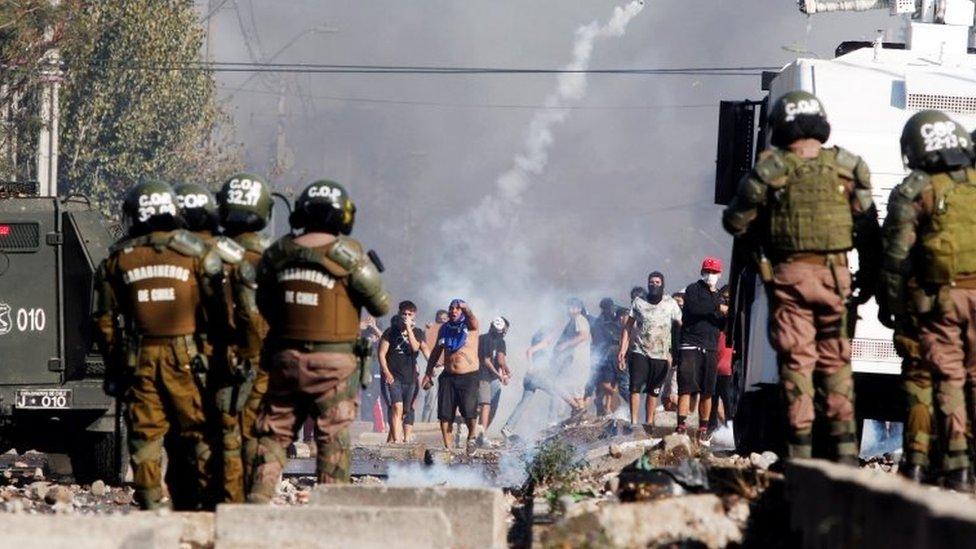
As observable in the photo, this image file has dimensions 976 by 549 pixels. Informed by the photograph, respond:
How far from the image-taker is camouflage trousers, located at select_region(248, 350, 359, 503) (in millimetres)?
10367

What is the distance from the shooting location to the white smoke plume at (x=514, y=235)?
5834cm

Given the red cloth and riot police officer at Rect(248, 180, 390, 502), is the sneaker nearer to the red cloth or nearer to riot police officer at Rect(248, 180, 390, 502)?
the red cloth

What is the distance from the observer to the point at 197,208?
11.6m

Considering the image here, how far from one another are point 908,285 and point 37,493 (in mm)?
7419

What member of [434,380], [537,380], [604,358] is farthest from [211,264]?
[434,380]

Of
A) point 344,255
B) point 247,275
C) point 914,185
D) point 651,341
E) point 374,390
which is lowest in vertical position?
point 374,390

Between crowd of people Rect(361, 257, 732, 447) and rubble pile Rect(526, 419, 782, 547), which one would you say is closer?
rubble pile Rect(526, 419, 782, 547)

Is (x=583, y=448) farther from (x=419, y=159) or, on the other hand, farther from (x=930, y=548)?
(x=419, y=159)

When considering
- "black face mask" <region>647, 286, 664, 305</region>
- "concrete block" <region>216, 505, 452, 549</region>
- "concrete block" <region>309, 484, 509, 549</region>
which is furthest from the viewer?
"black face mask" <region>647, 286, 664, 305</region>

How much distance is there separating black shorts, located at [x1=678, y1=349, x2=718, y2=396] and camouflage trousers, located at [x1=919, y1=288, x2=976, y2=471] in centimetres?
940

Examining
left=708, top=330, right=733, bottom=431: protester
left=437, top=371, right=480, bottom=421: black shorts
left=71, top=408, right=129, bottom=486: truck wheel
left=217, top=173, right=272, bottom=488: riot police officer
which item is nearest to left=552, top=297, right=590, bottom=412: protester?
left=437, top=371, right=480, bottom=421: black shorts

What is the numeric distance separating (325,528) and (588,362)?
17498 millimetres

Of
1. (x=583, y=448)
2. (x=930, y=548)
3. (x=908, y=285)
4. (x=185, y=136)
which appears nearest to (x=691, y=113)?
(x=185, y=136)

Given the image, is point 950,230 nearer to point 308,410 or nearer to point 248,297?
point 308,410
